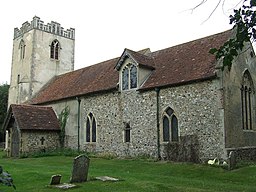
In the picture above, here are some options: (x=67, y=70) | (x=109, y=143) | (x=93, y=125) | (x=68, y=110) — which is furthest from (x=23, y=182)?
(x=67, y=70)

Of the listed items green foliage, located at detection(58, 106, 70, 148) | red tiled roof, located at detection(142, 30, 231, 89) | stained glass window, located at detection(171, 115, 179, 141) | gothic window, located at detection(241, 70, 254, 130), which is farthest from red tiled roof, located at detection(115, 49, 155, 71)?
green foliage, located at detection(58, 106, 70, 148)

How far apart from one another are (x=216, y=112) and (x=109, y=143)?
9.42m

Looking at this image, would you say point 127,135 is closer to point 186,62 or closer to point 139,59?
point 139,59

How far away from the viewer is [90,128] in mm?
26609

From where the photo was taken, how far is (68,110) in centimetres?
2902

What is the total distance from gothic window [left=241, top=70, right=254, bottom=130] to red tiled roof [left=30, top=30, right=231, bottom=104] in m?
3.15

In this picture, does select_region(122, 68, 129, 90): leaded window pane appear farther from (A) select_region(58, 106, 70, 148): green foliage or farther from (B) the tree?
(B) the tree

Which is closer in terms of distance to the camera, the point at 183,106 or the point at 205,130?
the point at 205,130

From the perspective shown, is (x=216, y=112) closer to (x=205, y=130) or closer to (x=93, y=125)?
(x=205, y=130)

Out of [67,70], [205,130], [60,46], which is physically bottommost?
[205,130]

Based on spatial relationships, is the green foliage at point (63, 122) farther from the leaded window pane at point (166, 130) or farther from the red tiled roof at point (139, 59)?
the leaded window pane at point (166, 130)

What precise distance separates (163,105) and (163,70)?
325cm

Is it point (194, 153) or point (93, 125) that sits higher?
point (93, 125)

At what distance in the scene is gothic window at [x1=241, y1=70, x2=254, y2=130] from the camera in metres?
21.1
